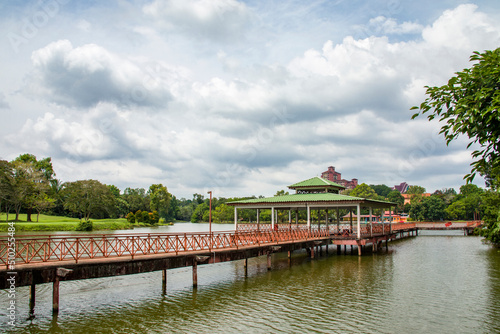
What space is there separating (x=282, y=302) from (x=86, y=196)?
7103 centimetres

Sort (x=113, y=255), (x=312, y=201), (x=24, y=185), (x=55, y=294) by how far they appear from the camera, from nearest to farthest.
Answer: (x=55, y=294) → (x=113, y=255) → (x=312, y=201) → (x=24, y=185)

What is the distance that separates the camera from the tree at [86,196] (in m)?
76.0

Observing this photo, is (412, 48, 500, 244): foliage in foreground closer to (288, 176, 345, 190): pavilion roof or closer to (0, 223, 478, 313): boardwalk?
(0, 223, 478, 313): boardwalk

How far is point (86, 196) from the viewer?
255 ft

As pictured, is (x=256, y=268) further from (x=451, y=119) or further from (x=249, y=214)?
(x=249, y=214)

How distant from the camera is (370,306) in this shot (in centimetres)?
1616

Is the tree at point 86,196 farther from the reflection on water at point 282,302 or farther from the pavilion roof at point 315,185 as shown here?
the reflection on water at point 282,302

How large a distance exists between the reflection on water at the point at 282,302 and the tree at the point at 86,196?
59.0 meters

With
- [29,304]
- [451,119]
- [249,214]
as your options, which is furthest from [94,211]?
[451,119]

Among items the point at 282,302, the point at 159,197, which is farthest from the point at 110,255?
the point at 159,197

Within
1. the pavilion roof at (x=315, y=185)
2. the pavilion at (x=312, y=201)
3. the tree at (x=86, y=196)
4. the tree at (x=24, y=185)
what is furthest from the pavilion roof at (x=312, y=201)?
the tree at (x=86, y=196)

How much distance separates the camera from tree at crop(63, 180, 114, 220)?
249 ft

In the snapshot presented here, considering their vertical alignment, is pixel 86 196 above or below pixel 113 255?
above

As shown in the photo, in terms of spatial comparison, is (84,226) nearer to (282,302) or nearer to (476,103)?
(282,302)
